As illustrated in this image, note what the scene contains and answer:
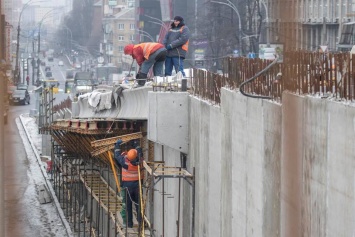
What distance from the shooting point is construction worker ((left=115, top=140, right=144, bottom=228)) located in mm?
8680

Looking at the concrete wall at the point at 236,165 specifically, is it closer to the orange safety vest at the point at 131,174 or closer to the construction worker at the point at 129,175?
the construction worker at the point at 129,175

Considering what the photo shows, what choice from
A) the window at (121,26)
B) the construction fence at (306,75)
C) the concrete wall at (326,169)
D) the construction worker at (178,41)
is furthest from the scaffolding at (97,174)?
the window at (121,26)

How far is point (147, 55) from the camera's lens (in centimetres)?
979

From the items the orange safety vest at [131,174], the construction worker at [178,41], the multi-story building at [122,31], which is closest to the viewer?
the orange safety vest at [131,174]

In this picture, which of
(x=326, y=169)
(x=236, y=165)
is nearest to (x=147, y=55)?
(x=236, y=165)

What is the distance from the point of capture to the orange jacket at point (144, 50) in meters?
9.69

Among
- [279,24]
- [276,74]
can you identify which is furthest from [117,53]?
[279,24]

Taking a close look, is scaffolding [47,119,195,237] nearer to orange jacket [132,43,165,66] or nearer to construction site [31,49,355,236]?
construction site [31,49,355,236]

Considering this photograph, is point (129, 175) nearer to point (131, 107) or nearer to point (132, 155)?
point (132, 155)

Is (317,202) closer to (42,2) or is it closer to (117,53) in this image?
(42,2)

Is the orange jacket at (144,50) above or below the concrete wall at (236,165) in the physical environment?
above

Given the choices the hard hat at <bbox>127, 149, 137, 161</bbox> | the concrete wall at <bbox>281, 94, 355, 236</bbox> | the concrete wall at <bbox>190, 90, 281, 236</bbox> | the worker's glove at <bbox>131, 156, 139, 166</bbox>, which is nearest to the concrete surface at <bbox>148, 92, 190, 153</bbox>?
the concrete wall at <bbox>190, 90, 281, 236</bbox>

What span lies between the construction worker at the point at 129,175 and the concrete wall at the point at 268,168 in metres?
0.29

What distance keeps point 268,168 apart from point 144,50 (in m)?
5.11
